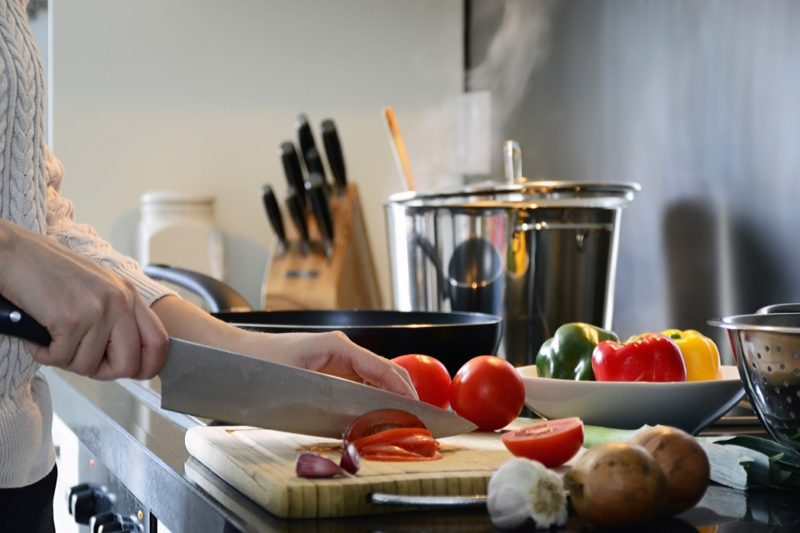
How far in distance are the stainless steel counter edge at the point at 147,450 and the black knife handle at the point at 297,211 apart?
2.63ft

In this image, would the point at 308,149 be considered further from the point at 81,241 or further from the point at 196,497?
the point at 196,497

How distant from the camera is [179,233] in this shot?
2.32 m

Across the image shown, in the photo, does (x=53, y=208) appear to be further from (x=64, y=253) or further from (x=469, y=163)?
(x=469, y=163)

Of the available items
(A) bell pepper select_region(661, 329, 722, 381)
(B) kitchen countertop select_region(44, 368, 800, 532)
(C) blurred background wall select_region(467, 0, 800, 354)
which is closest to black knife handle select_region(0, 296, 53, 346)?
(B) kitchen countertop select_region(44, 368, 800, 532)

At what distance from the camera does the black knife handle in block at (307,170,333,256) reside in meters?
2.11

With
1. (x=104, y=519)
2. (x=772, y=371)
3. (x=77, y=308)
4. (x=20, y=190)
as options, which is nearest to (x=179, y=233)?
(x=104, y=519)

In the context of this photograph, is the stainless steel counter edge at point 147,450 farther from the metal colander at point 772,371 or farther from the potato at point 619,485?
the metal colander at point 772,371

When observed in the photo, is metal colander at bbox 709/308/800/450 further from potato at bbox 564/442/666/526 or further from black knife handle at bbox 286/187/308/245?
black knife handle at bbox 286/187/308/245

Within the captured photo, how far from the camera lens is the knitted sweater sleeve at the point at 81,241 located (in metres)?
0.93

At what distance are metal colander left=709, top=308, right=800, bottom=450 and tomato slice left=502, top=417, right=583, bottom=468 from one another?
118 millimetres

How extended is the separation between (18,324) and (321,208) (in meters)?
1.48

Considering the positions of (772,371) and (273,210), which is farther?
(273,210)

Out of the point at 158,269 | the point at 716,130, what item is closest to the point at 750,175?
the point at 716,130

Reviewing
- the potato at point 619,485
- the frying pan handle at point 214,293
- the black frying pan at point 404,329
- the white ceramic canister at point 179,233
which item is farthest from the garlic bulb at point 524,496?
the white ceramic canister at point 179,233
